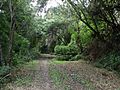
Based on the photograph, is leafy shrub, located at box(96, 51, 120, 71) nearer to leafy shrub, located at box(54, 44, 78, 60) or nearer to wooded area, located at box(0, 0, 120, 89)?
wooded area, located at box(0, 0, 120, 89)

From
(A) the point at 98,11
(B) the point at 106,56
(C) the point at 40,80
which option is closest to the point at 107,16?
(A) the point at 98,11

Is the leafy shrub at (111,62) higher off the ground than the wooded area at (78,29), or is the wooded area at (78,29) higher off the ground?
the wooded area at (78,29)

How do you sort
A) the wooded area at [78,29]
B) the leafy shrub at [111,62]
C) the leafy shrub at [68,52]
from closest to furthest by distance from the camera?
1. the wooded area at [78,29]
2. the leafy shrub at [111,62]
3. the leafy shrub at [68,52]

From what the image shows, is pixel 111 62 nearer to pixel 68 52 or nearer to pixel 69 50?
pixel 69 50

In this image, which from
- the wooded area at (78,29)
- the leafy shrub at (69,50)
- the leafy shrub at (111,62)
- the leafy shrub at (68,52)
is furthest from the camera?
the leafy shrub at (69,50)

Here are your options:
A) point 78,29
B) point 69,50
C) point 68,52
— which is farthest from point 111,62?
point 68,52

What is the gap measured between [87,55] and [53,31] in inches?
532

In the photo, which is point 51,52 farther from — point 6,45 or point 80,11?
point 6,45

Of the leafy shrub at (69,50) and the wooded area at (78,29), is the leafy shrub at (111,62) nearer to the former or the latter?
the wooded area at (78,29)

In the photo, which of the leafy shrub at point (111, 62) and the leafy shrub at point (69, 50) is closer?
the leafy shrub at point (111, 62)

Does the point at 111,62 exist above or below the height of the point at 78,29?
below

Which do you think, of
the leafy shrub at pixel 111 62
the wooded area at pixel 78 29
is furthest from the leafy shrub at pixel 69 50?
the leafy shrub at pixel 111 62

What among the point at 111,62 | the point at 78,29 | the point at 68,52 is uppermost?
the point at 78,29

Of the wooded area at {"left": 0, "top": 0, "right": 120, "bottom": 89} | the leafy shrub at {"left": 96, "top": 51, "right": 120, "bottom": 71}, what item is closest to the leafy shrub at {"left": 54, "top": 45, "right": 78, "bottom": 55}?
the wooded area at {"left": 0, "top": 0, "right": 120, "bottom": 89}
